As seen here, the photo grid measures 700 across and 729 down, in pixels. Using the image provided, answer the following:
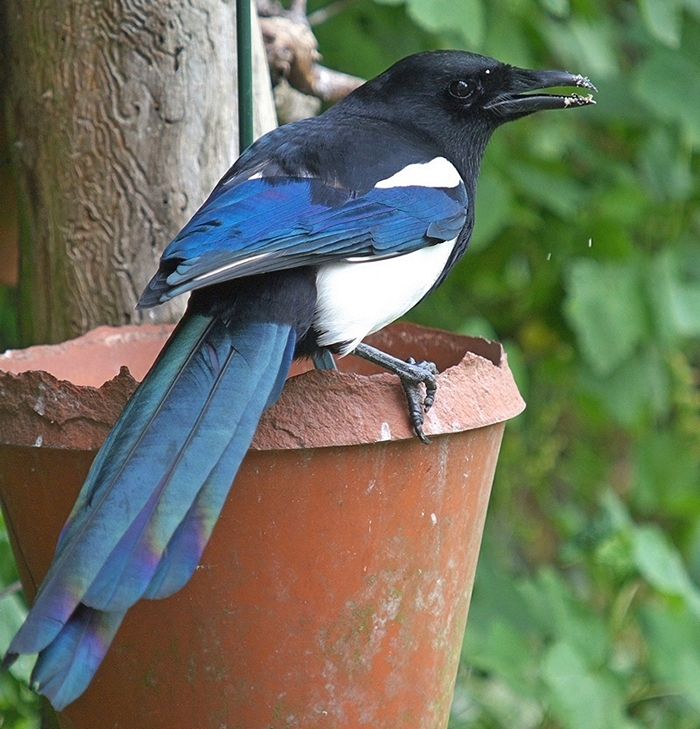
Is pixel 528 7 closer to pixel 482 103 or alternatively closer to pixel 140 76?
pixel 482 103

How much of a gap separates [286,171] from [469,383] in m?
0.33

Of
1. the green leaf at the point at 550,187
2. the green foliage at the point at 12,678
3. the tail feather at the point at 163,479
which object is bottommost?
the green foliage at the point at 12,678

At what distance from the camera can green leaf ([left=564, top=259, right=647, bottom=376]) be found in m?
2.13

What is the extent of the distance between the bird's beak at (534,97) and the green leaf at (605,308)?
25.5 inches

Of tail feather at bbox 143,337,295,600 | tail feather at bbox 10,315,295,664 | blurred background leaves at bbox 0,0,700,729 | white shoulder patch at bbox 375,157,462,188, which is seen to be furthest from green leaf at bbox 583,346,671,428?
tail feather at bbox 143,337,295,600

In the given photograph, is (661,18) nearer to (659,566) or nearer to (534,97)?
(534,97)

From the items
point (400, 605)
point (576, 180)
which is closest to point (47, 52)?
point (400, 605)

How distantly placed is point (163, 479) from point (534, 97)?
2.78 feet

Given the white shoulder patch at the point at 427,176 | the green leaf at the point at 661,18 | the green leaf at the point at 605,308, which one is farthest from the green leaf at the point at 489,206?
the white shoulder patch at the point at 427,176

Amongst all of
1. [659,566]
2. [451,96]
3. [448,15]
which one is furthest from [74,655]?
[659,566]

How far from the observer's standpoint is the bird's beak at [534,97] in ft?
4.76

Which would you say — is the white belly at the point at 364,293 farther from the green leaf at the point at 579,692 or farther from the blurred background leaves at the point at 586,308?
the green leaf at the point at 579,692

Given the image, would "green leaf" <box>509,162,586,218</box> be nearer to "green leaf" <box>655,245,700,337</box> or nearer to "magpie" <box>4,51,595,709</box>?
"green leaf" <box>655,245,700,337</box>

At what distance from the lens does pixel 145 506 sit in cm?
91
